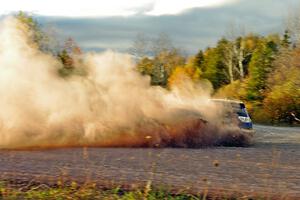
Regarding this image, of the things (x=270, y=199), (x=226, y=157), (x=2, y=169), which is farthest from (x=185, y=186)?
(x=226, y=157)

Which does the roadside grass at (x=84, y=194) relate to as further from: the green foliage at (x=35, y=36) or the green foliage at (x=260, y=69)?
the green foliage at (x=260, y=69)

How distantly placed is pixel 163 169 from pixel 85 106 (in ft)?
17.5

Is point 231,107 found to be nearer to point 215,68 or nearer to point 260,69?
point 260,69

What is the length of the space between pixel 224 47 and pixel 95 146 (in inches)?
2630

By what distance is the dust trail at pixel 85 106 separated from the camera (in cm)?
1559

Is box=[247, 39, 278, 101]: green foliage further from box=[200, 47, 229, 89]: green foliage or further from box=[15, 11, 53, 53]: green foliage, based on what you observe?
box=[15, 11, 53, 53]: green foliage

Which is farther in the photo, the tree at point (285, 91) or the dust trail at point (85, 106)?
the tree at point (285, 91)

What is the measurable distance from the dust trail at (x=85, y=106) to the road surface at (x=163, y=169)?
0.84 meters

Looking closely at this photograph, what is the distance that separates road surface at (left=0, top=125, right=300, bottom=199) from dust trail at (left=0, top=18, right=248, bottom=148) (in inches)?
33.1

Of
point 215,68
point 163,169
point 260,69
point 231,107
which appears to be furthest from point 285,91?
point 163,169

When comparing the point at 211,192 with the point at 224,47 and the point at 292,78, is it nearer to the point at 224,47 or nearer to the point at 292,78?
the point at 292,78

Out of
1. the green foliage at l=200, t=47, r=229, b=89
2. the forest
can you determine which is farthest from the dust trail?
the green foliage at l=200, t=47, r=229, b=89

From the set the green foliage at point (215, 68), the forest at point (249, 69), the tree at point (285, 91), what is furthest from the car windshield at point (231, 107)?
the green foliage at point (215, 68)

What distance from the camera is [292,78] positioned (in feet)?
171
